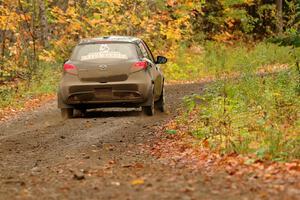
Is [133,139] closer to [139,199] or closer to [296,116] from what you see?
[296,116]

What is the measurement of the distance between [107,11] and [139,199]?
73.5 feet

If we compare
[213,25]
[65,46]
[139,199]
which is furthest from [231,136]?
[213,25]

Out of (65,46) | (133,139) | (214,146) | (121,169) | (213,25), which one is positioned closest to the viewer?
(121,169)

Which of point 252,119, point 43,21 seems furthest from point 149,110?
point 43,21

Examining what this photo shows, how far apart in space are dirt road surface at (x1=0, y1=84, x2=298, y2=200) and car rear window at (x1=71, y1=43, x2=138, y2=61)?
1377 millimetres

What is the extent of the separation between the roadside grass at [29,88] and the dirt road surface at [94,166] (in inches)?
191

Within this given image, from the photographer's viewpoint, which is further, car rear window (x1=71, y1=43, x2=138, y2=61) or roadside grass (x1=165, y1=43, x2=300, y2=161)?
car rear window (x1=71, y1=43, x2=138, y2=61)

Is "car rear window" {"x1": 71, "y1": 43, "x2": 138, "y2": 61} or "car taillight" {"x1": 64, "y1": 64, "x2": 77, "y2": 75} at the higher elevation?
"car rear window" {"x1": 71, "y1": 43, "x2": 138, "y2": 61}

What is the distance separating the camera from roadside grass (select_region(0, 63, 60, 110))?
779 inches

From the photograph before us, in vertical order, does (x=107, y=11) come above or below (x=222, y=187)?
above

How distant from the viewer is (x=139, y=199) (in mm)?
6742

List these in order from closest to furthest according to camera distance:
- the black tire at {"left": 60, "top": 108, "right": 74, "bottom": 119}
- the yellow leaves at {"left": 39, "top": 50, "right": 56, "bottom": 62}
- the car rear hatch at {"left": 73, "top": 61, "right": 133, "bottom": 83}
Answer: the car rear hatch at {"left": 73, "top": 61, "right": 133, "bottom": 83}, the black tire at {"left": 60, "top": 108, "right": 74, "bottom": 119}, the yellow leaves at {"left": 39, "top": 50, "right": 56, "bottom": 62}

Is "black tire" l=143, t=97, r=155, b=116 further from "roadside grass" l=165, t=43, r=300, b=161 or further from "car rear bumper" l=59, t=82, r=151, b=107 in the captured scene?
"roadside grass" l=165, t=43, r=300, b=161

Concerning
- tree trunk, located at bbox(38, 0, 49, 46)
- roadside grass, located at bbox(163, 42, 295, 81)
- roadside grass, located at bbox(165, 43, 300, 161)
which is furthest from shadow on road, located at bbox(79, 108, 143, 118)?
tree trunk, located at bbox(38, 0, 49, 46)
